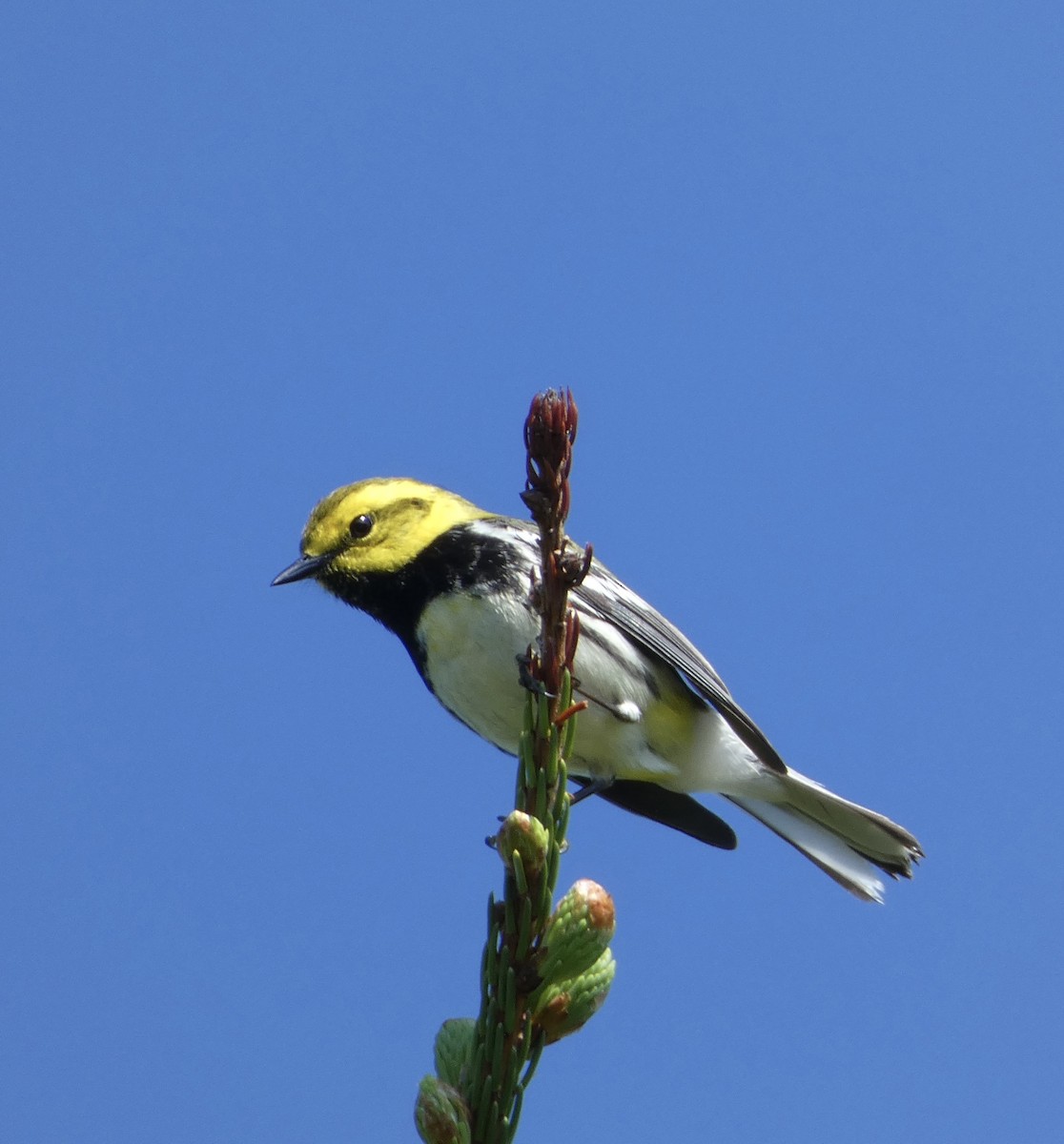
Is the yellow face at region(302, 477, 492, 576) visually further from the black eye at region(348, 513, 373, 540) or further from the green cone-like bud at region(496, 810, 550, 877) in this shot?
the green cone-like bud at region(496, 810, 550, 877)

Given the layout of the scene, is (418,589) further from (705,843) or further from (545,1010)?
(545,1010)

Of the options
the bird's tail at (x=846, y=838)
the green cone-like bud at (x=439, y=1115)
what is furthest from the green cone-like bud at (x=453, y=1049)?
the bird's tail at (x=846, y=838)

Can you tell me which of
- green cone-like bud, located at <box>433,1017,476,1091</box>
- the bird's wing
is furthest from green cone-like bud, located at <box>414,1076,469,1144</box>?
the bird's wing

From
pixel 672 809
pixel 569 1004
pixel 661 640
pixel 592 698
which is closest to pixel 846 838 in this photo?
pixel 672 809

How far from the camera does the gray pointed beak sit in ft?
15.0

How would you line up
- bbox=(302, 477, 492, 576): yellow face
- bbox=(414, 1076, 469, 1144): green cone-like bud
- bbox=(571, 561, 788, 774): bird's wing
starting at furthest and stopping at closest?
1. bbox=(302, 477, 492, 576): yellow face
2. bbox=(571, 561, 788, 774): bird's wing
3. bbox=(414, 1076, 469, 1144): green cone-like bud

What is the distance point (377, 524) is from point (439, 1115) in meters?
3.04

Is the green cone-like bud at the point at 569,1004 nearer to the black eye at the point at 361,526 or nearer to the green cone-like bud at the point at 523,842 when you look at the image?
the green cone-like bud at the point at 523,842

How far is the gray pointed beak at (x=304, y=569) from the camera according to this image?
15.0ft

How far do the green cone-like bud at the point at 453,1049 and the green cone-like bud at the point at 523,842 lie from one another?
0.23m

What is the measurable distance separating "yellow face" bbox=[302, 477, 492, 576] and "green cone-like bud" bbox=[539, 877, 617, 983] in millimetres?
2616

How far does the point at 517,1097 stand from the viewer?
5.68 feet

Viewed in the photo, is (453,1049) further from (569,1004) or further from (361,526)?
(361,526)

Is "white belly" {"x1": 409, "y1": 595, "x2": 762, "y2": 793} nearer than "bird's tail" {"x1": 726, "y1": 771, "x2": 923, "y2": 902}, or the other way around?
"white belly" {"x1": 409, "y1": 595, "x2": 762, "y2": 793}
